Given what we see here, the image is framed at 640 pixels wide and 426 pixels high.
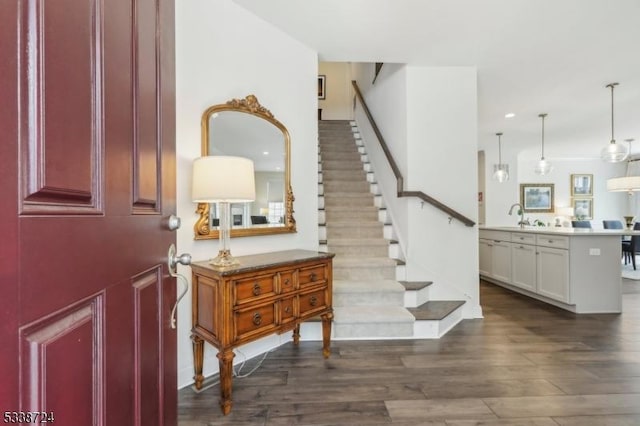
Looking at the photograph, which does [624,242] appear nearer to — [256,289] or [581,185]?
[581,185]

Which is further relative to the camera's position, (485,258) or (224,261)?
(485,258)

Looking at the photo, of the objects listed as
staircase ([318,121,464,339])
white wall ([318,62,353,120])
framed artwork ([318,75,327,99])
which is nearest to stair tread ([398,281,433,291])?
staircase ([318,121,464,339])

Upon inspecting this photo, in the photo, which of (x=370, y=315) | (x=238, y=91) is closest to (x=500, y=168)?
(x=370, y=315)

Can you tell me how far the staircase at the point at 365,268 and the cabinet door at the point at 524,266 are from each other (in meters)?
1.53

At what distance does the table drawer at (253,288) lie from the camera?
5.78 ft

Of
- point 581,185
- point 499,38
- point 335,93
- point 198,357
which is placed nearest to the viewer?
point 198,357

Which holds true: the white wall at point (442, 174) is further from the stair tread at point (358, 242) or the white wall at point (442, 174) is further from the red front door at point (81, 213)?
the red front door at point (81, 213)

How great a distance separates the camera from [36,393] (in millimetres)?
383

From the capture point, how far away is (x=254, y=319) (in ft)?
6.04

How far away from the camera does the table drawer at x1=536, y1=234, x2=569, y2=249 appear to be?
11.2 feet

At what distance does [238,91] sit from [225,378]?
1957 millimetres

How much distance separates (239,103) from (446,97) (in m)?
2.17

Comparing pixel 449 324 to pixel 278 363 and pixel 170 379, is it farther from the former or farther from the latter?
pixel 170 379

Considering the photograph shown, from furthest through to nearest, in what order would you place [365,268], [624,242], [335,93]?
[335,93], [624,242], [365,268]
